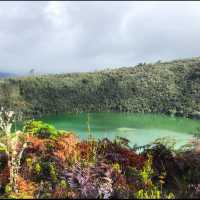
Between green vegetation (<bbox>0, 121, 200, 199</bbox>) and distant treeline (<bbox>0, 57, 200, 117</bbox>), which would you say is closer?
green vegetation (<bbox>0, 121, 200, 199</bbox>)

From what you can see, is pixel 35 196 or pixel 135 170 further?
pixel 135 170

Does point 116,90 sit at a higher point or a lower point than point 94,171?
higher

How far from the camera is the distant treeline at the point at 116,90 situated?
112500 mm

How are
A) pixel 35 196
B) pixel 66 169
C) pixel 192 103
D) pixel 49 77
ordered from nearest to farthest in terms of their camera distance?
pixel 35 196, pixel 66 169, pixel 192 103, pixel 49 77

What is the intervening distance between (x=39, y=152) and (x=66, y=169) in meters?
1.40

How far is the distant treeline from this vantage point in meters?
112

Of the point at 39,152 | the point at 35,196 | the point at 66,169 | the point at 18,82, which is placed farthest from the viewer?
the point at 18,82

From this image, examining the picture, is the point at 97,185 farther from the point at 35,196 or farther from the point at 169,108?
the point at 169,108

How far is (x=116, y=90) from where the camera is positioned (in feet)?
390

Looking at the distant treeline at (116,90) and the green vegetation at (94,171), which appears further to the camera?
the distant treeline at (116,90)

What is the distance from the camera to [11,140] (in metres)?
10.9

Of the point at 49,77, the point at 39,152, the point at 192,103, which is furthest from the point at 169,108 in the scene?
the point at 39,152

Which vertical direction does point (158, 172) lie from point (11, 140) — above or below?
below

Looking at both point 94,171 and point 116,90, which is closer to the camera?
point 94,171
